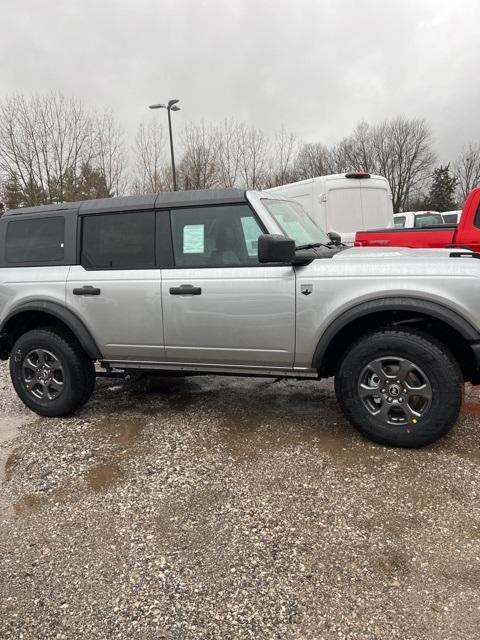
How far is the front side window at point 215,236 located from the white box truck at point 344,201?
6.19m

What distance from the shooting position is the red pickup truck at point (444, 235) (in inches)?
227

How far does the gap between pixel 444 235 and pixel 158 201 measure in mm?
4020

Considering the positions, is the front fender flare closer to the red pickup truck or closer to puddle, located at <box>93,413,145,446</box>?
puddle, located at <box>93,413,145,446</box>

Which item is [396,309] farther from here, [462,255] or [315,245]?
[315,245]

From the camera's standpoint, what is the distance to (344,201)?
979 centimetres

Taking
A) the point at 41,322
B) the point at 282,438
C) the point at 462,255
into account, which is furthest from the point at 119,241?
the point at 462,255

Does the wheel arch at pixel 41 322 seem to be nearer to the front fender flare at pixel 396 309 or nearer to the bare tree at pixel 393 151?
the front fender flare at pixel 396 309

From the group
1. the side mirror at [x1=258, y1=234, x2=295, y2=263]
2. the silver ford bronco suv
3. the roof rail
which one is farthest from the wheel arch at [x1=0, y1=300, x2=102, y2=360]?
the roof rail

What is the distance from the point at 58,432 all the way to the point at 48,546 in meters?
1.52

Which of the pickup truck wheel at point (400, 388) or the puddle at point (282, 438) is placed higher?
the pickup truck wheel at point (400, 388)

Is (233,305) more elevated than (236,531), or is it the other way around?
(233,305)

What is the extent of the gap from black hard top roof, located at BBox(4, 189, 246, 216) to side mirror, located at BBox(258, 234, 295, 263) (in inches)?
23.7

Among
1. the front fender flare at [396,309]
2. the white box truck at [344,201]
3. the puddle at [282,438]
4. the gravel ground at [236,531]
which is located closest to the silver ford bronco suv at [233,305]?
the front fender flare at [396,309]

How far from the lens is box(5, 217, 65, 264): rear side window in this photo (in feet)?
13.6
